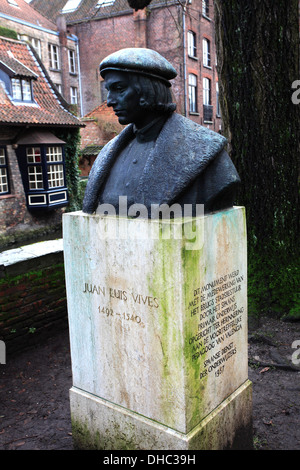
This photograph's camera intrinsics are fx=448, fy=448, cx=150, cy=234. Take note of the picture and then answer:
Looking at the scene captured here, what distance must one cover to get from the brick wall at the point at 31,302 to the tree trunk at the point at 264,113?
253cm

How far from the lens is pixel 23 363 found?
504 centimetres

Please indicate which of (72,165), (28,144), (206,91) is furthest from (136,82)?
(206,91)

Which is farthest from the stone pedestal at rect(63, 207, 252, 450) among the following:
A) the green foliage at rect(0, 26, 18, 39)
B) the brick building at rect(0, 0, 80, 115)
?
the brick building at rect(0, 0, 80, 115)

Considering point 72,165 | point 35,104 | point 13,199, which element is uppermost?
point 35,104

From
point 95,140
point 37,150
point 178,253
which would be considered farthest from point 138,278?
point 95,140

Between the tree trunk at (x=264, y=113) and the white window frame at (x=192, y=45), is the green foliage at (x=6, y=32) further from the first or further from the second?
the tree trunk at (x=264, y=113)

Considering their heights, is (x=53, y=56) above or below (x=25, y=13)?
below

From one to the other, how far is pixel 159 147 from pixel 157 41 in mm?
25914

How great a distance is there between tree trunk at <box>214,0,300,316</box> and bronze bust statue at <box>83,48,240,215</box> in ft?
8.36

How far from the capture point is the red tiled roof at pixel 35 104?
16328 millimetres

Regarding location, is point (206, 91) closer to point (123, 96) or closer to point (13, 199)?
point (13, 199)

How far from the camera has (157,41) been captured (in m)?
26.4

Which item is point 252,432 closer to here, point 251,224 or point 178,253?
point 178,253

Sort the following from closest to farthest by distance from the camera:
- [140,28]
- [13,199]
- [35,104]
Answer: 1. [13,199]
2. [35,104]
3. [140,28]
